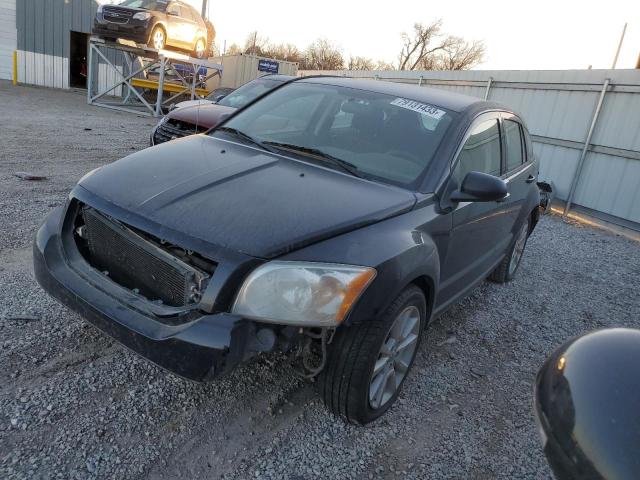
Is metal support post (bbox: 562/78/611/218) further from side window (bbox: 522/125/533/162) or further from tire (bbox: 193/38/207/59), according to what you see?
tire (bbox: 193/38/207/59)

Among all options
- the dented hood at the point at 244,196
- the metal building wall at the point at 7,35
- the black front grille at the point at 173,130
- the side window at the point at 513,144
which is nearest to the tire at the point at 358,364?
the dented hood at the point at 244,196

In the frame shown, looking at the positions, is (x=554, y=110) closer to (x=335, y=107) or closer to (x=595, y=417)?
(x=335, y=107)

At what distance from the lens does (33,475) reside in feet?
6.32

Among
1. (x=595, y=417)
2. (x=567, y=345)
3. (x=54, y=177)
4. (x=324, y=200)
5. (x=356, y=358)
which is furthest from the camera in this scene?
(x=54, y=177)

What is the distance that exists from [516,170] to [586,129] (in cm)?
591

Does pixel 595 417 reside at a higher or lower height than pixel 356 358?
higher

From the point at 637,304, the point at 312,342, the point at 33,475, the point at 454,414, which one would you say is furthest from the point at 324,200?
the point at 637,304

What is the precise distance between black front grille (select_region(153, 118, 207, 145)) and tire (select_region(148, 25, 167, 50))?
9336 millimetres

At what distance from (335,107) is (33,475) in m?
2.61

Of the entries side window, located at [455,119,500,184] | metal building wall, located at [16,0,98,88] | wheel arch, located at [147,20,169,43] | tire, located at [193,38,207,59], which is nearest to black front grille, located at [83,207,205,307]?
side window, located at [455,119,500,184]

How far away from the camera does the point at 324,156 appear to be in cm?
289

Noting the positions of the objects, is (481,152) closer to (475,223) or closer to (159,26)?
(475,223)

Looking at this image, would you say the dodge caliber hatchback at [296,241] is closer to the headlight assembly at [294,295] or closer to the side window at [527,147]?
the headlight assembly at [294,295]

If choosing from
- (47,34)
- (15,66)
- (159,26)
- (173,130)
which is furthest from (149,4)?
(173,130)
